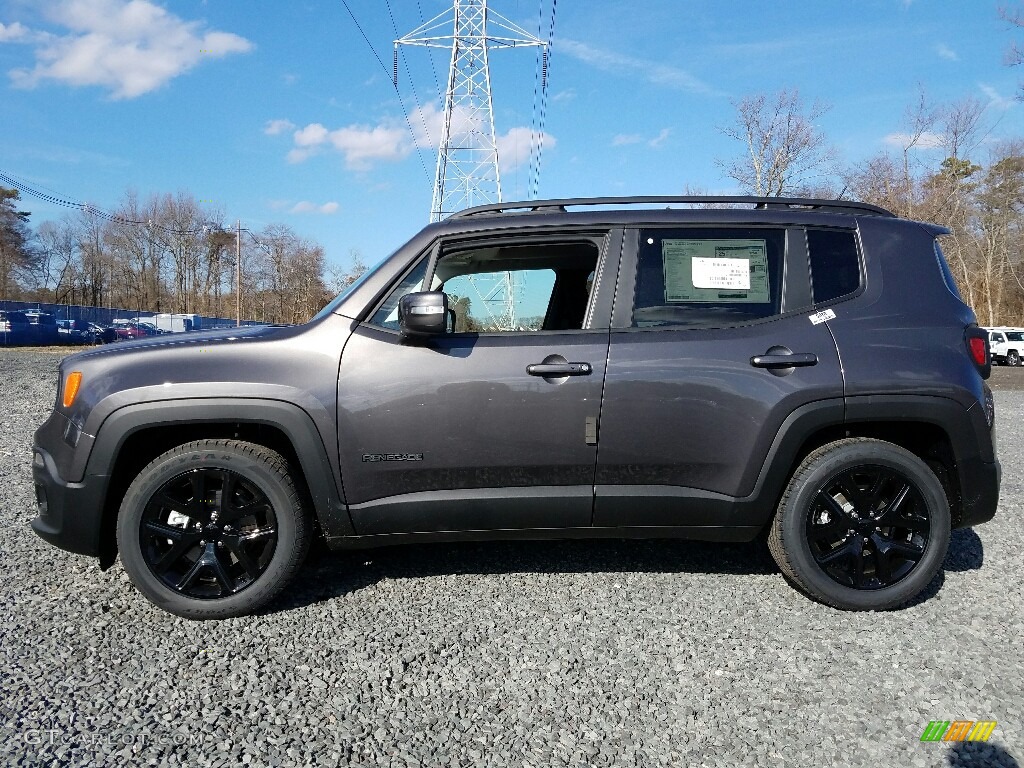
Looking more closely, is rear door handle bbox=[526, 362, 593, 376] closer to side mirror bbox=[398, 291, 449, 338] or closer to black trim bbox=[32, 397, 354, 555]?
side mirror bbox=[398, 291, 449, 338]

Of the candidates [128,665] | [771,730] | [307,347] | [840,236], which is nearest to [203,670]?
[128,665]

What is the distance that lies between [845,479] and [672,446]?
830 millimetres

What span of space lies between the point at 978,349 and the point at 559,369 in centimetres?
194

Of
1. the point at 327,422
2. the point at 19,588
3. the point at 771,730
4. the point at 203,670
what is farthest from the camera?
the point at 19,588

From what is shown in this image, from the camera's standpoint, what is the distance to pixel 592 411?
286 cm

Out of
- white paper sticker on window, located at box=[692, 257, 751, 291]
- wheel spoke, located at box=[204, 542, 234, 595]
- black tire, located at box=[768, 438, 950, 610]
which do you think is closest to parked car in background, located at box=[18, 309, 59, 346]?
wheel spoke, located at box=[204, 542, 234, 595]

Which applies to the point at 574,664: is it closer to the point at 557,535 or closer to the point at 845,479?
the point at 557,535

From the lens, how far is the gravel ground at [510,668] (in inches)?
79.7

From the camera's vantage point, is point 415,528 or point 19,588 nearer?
point 415,528

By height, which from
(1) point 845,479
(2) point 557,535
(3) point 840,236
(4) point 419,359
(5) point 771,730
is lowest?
(5) point 771,730

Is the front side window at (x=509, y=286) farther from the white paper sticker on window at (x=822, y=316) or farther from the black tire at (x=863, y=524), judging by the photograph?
the black tire at (x=863, y=524)

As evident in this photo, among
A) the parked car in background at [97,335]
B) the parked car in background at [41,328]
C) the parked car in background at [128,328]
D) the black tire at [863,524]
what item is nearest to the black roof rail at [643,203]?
the black tire at [863,524]

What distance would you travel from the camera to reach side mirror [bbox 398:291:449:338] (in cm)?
274

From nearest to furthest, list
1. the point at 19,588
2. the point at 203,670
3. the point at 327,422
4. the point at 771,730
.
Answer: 1. the point at 771,730
2. the point at 203,670
3. the point at 327,422
4. the point at 19,588
